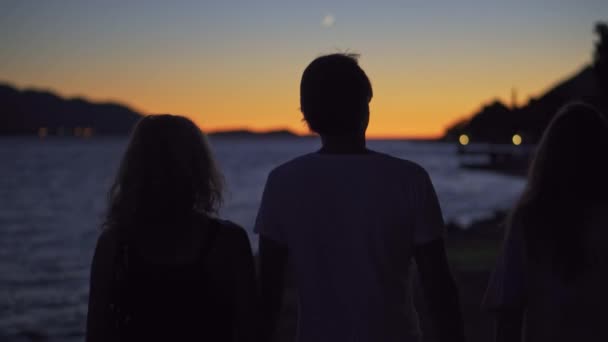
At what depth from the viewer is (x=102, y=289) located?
2832 millimetres

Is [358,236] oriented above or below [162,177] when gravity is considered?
below

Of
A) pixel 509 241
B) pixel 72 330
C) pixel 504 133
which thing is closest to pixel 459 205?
pixel 72 330

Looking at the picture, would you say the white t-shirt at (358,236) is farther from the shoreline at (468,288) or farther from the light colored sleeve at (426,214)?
the shoreline at (468,288)

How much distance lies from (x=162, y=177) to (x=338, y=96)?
0.78m

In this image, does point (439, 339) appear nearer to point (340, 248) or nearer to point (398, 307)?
point (398, 307)

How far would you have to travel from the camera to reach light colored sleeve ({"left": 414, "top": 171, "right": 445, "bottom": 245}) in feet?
8.91

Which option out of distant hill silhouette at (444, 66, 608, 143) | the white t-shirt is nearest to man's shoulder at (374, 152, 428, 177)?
the white t-shirt

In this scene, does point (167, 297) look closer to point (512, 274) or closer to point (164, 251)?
point (164, 251)

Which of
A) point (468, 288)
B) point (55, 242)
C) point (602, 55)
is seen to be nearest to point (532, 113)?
point (602, 55)

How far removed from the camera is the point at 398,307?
2729 mm

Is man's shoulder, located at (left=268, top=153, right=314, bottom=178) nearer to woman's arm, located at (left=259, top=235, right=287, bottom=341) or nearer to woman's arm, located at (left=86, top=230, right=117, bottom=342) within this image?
woman's arm, located at (left=259, top=235, right=287, bottom=341)

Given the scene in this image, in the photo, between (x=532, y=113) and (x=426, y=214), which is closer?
(x=426, y=214)

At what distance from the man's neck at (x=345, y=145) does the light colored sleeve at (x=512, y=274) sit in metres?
0.70

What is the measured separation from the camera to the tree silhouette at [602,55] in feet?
82.9
